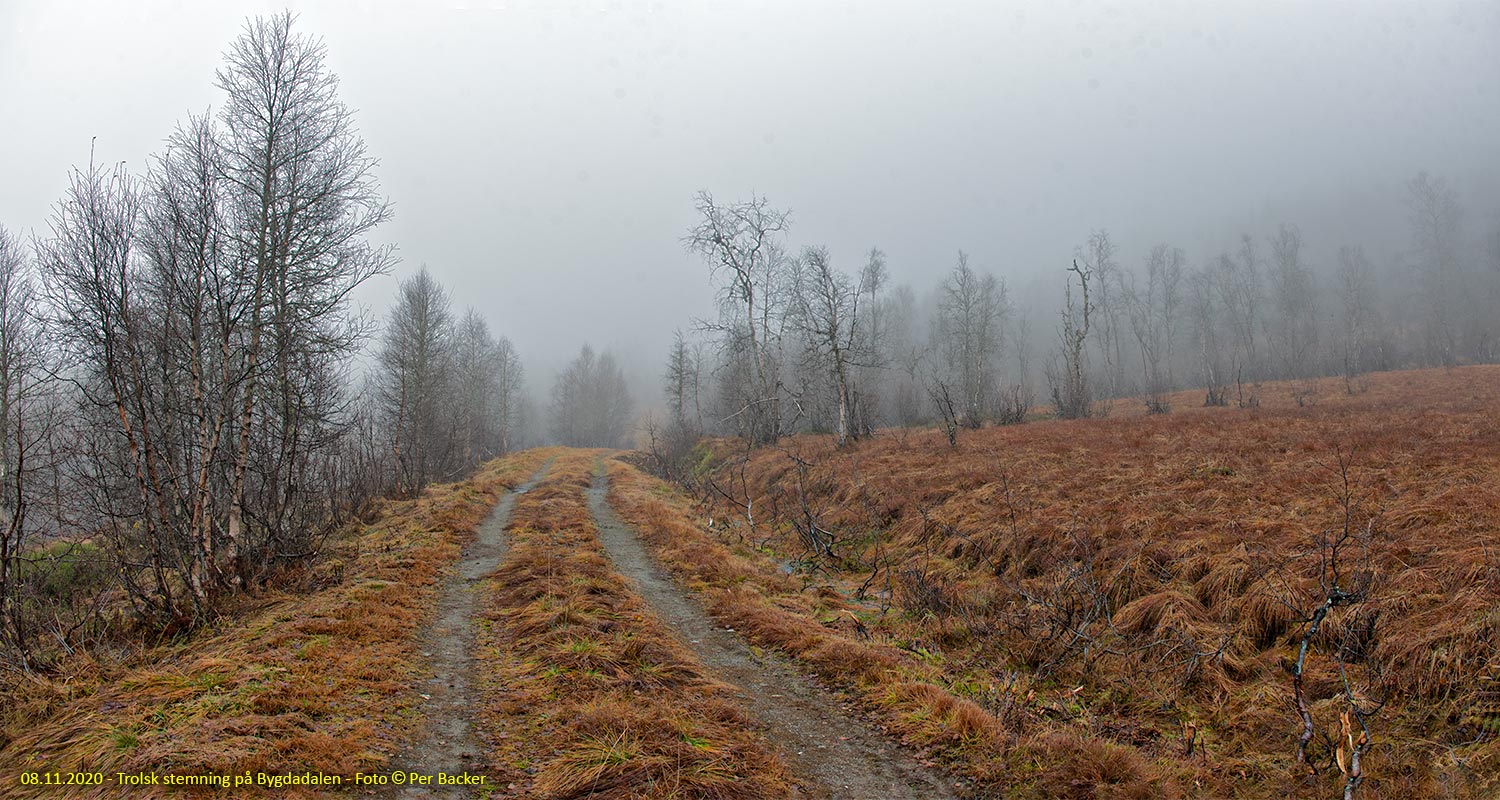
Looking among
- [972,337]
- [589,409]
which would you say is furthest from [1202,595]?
[589,409]

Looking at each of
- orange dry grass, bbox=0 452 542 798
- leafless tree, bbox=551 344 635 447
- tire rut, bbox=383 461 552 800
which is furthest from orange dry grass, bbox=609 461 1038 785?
leafless tree, bbox=551 344 635 447

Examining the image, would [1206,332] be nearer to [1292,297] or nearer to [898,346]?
[1292,297]

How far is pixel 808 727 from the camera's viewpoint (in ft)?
16.6

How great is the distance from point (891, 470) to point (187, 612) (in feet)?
44.7

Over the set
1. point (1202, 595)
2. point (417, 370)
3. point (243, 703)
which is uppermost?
point (417, 370)

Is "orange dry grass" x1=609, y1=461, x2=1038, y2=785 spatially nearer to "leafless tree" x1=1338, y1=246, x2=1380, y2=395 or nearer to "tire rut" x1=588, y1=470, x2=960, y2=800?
"tire rut" x1=588, y1=470, x2=960, y2=800

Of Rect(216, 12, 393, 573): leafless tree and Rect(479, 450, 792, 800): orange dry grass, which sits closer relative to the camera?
Rect(479, 450, 792, 800): orange dry grass

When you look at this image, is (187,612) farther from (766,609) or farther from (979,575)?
(979,575)

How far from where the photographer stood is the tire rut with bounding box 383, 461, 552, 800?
3971mm

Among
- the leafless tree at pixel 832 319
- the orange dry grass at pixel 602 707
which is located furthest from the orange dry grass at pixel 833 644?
the leafless tree at pixel 832 319

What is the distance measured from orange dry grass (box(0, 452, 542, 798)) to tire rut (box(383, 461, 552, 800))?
0.54 ft

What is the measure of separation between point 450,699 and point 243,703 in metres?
1.33

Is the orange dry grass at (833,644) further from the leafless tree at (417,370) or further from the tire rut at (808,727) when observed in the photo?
the leafless tree at (417,370)

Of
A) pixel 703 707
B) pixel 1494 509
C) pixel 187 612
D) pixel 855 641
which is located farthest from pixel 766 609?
pixel 1494 509
